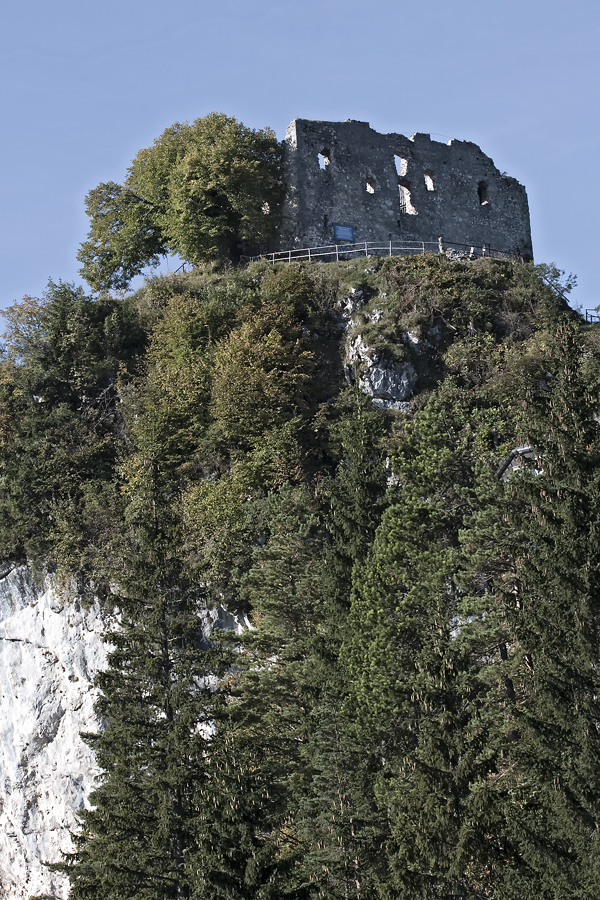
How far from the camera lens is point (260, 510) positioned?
114 ft

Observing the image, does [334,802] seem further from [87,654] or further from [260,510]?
[87,654]

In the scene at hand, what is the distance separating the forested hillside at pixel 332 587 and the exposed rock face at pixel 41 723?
1258 mm

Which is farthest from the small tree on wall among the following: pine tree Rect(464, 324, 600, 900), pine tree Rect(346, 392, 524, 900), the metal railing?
pine tree Rect(464, 324, 600, 900)

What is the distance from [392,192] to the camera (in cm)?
4903

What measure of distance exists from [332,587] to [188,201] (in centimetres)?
1906

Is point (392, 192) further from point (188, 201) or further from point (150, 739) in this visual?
point (150, 739)

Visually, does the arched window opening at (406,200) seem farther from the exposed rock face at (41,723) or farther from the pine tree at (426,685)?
the exposed rock face at (41,723)

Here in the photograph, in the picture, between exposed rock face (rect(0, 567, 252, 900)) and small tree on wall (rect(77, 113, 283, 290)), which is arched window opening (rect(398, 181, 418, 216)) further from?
exposed rock face (rect(0, 567, 252, 900))

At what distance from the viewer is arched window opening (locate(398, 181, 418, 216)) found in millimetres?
49500

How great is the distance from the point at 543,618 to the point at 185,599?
831cm

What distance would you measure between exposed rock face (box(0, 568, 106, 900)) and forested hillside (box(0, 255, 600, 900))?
1.26 meters

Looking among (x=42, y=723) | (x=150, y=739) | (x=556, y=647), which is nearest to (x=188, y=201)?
(x=42, y=723)

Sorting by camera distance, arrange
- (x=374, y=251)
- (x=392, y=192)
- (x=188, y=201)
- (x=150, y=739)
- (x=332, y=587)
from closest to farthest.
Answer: (x=150, y=739)
(x=332, y=587)
(x=188, y=201)
(x=374, y=251)
(x=392, y=192)

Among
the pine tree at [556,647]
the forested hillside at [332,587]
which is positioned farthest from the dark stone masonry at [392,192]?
the pine tree at [556,647]
